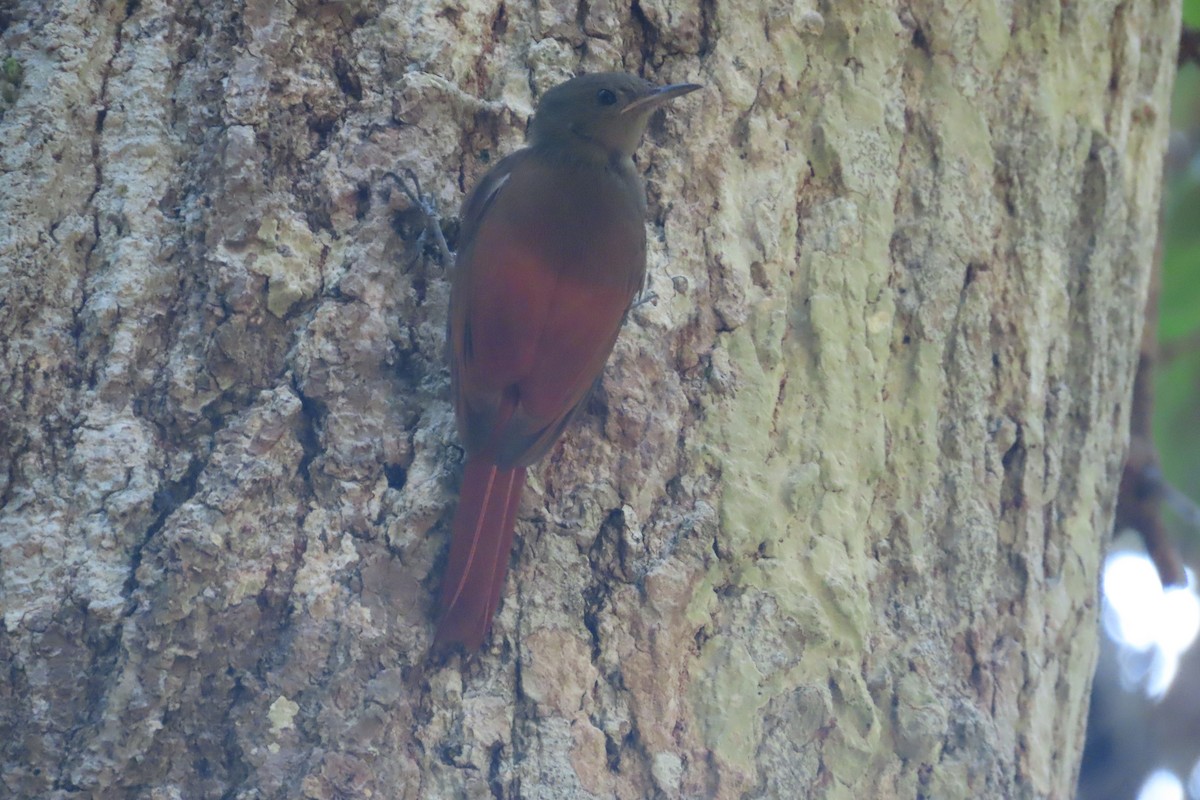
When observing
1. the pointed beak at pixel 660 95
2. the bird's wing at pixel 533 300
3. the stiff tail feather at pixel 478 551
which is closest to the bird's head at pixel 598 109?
the pointed beak at pixel 660 95

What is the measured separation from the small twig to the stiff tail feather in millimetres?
413

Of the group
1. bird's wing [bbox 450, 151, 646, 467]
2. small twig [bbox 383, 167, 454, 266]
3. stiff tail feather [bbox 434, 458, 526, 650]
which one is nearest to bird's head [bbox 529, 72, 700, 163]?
bird's wing [bbox 450, 151, 646, 467]

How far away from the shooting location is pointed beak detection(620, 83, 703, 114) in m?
2.30

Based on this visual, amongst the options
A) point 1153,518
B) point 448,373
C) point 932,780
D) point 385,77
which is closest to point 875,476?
point 932,780

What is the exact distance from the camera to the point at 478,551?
1927 mm

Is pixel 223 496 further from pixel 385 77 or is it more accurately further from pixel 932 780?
pixel 932 780

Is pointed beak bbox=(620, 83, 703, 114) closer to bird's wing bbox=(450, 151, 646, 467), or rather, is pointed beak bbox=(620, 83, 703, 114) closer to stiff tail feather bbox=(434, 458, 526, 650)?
bird's wing bbox=(450, 151, 646, 467)

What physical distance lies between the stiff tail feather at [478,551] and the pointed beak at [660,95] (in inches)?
31.6

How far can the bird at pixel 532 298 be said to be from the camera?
196 cm

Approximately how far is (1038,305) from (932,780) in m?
1.04

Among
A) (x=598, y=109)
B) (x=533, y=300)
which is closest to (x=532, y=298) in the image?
(x=533, y=300)

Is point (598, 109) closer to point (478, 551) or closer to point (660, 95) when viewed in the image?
point (660, 95)

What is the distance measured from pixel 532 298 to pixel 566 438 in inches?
10.8

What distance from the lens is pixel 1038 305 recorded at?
2.60 m
